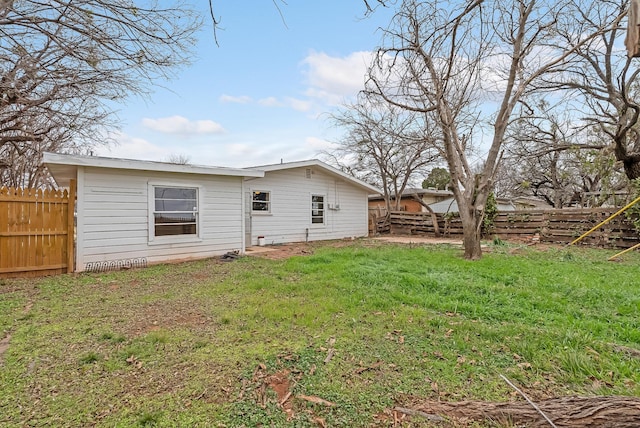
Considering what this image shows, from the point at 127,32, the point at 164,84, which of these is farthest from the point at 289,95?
the point at 127,32

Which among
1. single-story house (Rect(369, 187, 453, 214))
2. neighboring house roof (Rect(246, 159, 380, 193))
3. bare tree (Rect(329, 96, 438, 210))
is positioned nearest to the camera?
neighboring house roof (Rect(246, 159, 380, 193))

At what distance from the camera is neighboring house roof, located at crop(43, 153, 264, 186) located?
6.29 metres

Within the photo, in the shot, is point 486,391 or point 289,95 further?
point 289,95

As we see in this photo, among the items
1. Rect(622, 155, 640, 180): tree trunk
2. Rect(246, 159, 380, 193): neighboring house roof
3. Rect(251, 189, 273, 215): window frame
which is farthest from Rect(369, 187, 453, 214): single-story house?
Rect(622, 155, 640, 180): tree trunk

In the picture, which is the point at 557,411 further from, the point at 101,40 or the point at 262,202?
the point at 262,202

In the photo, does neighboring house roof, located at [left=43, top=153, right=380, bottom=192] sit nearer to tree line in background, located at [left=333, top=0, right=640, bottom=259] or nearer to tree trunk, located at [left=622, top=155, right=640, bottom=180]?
tree line in background, located at [left=333, top=0, right=640, bottom=259]

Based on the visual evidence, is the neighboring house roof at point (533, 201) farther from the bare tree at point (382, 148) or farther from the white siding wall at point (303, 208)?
the white siding wall at point (303, 208)

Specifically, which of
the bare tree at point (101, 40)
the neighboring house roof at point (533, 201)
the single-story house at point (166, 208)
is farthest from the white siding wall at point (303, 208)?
the neighboring house roof at point (533, 201)

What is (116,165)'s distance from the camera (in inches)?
274

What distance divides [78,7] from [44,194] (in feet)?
11.8

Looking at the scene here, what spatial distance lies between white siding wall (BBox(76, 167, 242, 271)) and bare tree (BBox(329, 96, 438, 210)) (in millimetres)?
8254

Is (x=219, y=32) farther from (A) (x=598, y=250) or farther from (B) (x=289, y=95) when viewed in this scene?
(A) (x=598, y=250)

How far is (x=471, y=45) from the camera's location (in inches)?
253

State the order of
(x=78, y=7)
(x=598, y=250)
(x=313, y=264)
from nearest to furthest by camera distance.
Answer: (x=78, y=7) < (x=313, y=264) < (x=598, y=250)
